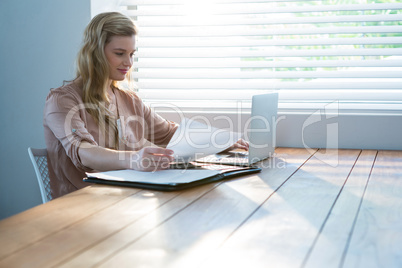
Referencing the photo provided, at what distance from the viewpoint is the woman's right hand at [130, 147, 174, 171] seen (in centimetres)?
166

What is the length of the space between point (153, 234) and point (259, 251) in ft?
0.75

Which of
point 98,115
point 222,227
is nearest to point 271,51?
point 98,115

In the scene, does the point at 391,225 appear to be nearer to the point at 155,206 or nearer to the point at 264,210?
the point at 264,210

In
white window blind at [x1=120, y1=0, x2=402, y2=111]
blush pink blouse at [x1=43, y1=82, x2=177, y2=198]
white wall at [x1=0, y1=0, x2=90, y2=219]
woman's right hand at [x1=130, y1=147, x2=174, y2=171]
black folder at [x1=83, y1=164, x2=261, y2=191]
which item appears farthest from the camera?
white wall at [x1=0, y1=0, x2=90, y2=219]

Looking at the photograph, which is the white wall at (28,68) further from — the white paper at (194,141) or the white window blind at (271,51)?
the white paper at (194,141)

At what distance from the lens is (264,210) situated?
4.23 ft

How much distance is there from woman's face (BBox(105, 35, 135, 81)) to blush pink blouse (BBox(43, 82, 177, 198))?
0.44 ft

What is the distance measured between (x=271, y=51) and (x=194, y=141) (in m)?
0.96

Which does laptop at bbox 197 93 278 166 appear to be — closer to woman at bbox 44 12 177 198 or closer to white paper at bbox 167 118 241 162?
white paper at bbox 167 118 241 162

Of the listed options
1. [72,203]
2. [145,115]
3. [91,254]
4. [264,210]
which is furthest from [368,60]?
[91,254]

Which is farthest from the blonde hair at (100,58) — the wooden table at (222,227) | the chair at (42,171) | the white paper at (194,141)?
the wooden table at (222,227)

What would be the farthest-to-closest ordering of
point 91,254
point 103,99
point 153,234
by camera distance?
1. point 103,99
2. point 153,234
3. point 91,254

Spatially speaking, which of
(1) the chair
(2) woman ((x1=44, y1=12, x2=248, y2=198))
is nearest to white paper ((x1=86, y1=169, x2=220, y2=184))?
(2) woman ((x1=44, y1=12, x2=248, y2=198))

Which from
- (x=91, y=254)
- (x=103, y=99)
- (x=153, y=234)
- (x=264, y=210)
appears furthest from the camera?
(x=103, y=99)
